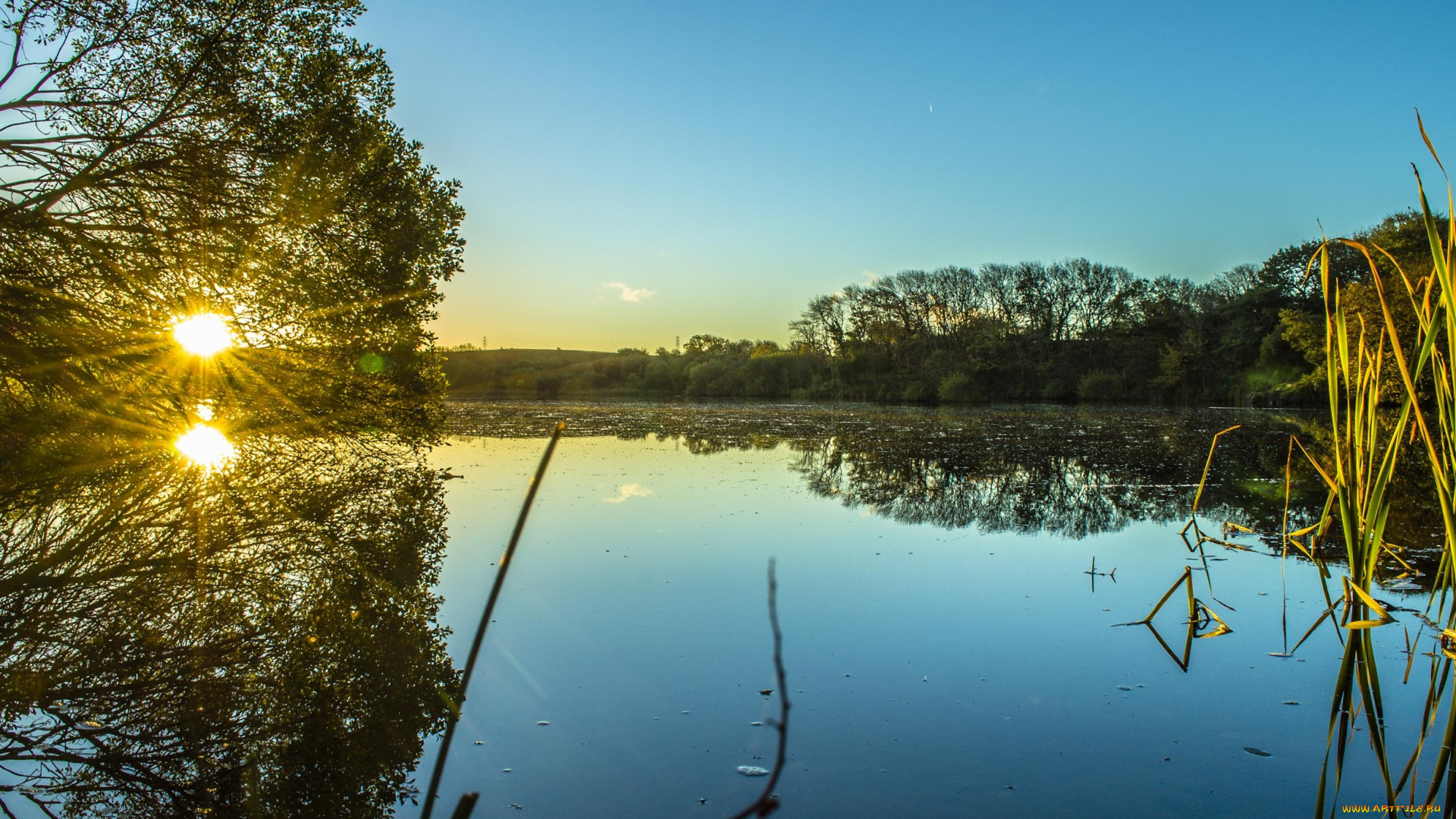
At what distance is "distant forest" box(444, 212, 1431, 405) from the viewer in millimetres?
40594

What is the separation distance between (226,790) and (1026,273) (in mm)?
52704

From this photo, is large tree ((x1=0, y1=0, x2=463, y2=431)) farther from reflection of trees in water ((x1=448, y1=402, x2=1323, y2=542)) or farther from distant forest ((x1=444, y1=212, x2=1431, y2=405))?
distant forest ((x1=444, y1=212, x2=1431, y2=405))

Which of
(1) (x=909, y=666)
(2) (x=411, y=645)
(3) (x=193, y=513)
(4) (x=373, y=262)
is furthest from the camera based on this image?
(4) (x=373, y=262)

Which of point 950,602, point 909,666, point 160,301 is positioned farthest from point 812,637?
point 160,301

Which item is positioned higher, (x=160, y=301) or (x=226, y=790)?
(x=160, y=301)

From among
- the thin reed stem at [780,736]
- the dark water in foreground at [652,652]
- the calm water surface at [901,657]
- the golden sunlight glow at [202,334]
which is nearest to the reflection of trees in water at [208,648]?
the dark water in foreground at [652,652]

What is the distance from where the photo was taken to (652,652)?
5391mm

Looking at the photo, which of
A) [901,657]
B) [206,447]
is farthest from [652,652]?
[206,447]

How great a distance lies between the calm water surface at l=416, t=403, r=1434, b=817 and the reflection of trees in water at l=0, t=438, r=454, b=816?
450mm

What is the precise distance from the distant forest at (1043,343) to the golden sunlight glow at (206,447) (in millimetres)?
37725

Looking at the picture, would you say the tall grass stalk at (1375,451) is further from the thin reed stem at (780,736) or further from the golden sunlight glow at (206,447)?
the golden sunlight glow at (206,447)

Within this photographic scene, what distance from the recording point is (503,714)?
4488mm

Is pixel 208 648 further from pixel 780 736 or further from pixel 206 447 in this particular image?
pixel 780 736

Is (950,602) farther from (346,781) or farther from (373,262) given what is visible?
(373,262)
